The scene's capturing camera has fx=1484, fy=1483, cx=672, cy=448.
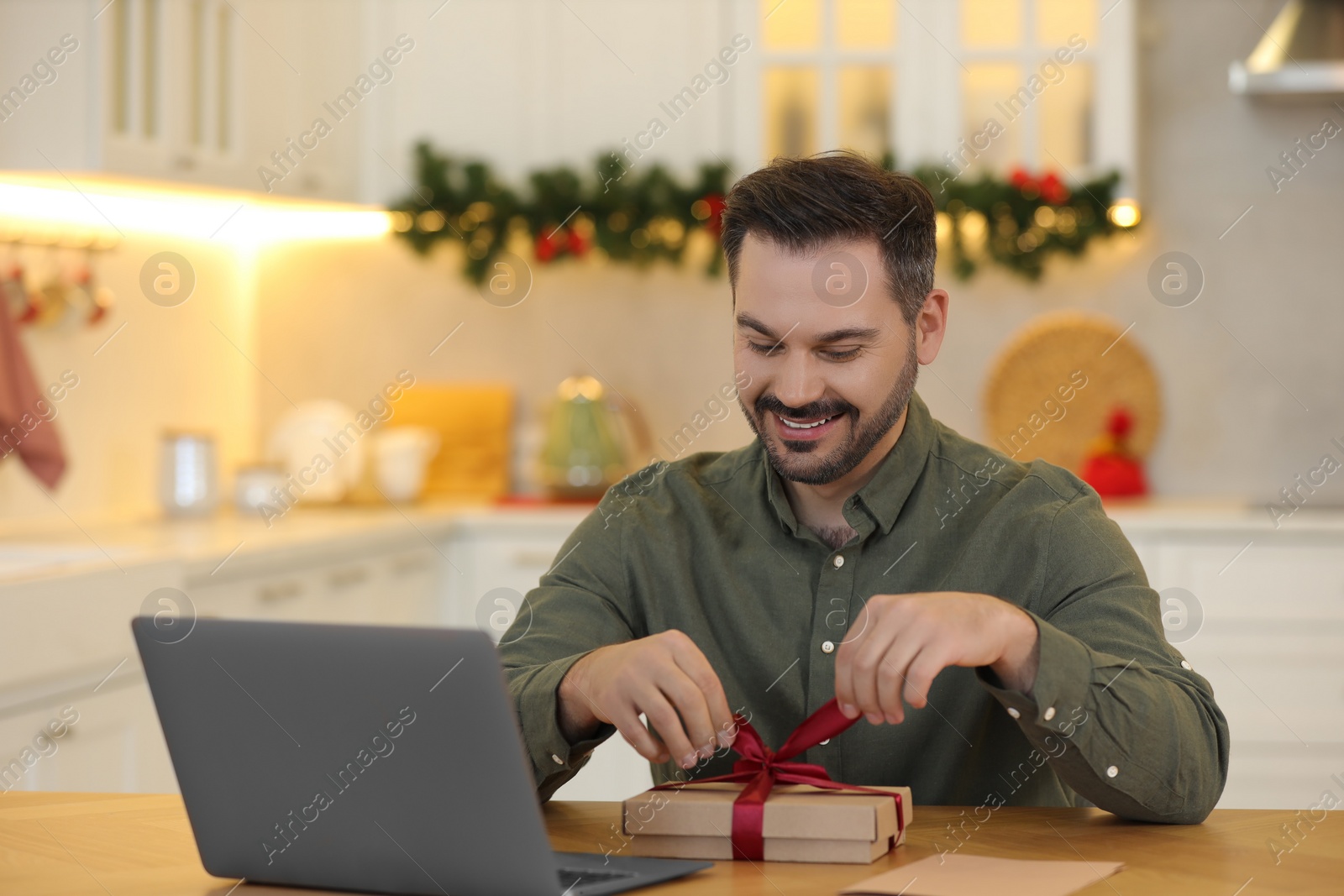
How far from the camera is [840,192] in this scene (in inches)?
54.2

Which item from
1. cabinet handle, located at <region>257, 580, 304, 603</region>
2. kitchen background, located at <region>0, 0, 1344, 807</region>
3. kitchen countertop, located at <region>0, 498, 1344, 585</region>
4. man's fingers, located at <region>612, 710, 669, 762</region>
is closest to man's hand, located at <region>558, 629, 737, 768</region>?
man's fingers, located at <region>612, 710, 669, 762</region>

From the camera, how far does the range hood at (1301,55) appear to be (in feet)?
10.7

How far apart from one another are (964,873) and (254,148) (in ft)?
9.48

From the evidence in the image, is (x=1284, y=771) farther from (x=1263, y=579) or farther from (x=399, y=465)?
(x=399, y=465)

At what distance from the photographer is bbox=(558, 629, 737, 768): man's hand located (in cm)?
104

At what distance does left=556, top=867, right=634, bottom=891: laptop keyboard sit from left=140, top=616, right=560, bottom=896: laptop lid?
0.06 metres

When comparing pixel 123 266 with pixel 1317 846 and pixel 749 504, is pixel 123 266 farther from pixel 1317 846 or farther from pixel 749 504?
pixel 1317 846

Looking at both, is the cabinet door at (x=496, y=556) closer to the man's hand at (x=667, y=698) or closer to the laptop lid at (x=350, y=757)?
the man's hand at (x=667, y=698)

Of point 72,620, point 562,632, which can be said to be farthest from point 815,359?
point 72,620

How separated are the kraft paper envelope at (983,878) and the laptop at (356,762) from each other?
13 centimetres

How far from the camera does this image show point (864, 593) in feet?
A: 4.59

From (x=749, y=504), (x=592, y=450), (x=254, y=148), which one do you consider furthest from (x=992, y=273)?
(x=749, y=504)

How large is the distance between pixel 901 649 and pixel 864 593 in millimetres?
412

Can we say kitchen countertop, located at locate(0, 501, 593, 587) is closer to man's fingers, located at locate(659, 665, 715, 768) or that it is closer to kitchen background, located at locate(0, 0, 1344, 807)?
kitchen background, located at locate(0, 0, 1344, 807)
